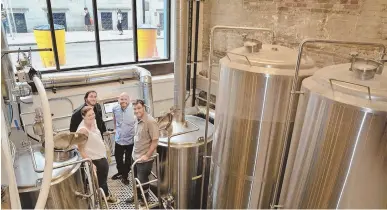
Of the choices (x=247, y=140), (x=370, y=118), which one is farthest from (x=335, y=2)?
(x=370, y=118)

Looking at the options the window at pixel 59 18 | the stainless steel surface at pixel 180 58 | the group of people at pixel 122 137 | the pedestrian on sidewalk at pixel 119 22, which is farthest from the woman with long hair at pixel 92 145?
the pedestrian on sidewalk at pixel 119 22

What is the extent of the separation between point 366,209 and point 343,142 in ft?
1.29

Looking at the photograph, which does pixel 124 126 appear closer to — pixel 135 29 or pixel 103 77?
pixel 103 77

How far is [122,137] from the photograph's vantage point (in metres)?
3.43

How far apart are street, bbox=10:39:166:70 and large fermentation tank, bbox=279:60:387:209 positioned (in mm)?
3719

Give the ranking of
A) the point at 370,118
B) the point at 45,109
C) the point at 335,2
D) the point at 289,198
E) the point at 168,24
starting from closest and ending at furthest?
the point at 45,109, the point at 370,118, the point at 289,198, the point at 335,2, the point at 168,24

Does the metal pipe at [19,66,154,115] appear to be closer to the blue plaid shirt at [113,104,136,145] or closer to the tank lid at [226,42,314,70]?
the blue plaid shirt at [113,104,136,145]

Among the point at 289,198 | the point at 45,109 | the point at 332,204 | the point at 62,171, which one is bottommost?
the point at 62,171

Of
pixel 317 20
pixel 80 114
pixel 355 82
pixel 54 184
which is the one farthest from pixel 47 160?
pixel 317 20

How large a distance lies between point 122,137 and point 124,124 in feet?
0.58

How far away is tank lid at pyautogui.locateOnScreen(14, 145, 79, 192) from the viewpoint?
7.40ft

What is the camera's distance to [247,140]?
224 cm

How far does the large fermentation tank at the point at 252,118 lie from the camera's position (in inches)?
80.0

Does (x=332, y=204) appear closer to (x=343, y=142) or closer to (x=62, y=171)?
(x=343, y=142)
